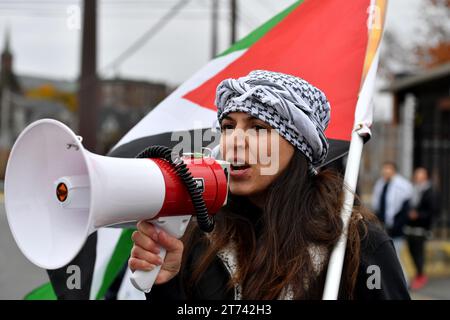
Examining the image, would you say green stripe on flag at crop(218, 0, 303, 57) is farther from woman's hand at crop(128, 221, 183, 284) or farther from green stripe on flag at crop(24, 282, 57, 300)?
woman's hand at crop(128, 221, 183, 284)

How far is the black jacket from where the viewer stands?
1.66 meters

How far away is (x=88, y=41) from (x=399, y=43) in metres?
19.7

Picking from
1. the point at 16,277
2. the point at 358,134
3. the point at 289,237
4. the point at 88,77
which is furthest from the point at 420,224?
the point at 289,237

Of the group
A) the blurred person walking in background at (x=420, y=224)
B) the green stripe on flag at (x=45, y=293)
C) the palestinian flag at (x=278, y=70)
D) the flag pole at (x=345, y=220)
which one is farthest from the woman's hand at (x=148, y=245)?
the blurred person walking in background at (x=420, y=224)

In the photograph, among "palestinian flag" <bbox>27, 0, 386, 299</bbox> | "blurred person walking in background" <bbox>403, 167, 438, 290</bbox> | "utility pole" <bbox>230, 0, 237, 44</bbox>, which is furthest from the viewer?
"utility pole" <bbox>230, 0, 237, 44</bbox>

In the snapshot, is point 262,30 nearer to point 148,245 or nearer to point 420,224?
point 148,245

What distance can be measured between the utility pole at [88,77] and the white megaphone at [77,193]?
7.59 meters

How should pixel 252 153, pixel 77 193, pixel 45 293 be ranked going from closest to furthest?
pixel 77 193 < pixel 252 153 < pixel 45 293

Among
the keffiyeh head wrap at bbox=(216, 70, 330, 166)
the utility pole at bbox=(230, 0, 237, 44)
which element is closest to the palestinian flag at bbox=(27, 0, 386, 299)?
the keffiyeh head wrap at bbox=(216, 70, 330, 166)

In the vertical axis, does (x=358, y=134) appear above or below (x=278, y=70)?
below

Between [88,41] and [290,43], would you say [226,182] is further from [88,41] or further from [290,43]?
[88,41]

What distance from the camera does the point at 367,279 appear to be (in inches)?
66.0

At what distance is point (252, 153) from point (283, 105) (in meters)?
0.15

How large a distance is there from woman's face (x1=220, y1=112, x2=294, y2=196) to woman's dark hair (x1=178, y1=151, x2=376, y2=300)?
0.15ft
